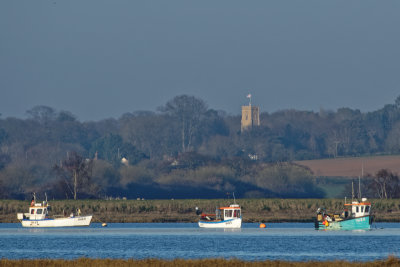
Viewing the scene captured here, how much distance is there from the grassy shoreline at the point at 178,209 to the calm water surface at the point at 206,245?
3234cm

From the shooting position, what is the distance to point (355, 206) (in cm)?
11150

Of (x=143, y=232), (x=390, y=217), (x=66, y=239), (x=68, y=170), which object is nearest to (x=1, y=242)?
(x=66, y=239)

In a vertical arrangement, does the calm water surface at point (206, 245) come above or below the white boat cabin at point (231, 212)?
below

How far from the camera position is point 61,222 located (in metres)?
125

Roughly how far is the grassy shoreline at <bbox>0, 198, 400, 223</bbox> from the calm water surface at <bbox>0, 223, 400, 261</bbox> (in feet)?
106

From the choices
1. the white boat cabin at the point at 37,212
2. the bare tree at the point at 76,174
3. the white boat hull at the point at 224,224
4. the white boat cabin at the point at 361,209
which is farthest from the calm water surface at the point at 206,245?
the bare tree at the point at 76,174

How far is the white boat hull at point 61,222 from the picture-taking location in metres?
124

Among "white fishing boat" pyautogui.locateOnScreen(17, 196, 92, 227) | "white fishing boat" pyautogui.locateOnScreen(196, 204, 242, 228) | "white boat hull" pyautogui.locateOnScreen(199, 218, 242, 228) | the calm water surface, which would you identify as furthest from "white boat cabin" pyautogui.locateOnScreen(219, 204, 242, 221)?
"white fishing boat" pyautogui.locateOnScreen(17, 196, 92, 227)

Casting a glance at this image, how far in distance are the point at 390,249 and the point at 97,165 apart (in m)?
116

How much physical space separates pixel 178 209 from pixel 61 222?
27.6 metres

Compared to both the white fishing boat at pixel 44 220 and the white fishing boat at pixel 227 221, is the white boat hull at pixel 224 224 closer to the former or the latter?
the white fishing boat at pixel 227 221

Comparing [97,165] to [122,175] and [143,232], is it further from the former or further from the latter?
[143,232]

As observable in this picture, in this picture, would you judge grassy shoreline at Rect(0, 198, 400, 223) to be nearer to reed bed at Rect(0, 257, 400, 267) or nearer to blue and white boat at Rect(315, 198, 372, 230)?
blue and white boat at Rect(315, 198, 372, 230)

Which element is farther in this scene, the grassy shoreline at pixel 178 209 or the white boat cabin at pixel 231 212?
the grassy shoreline at pixel 178 209
